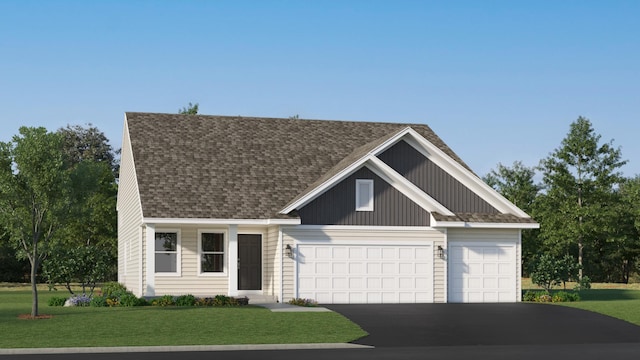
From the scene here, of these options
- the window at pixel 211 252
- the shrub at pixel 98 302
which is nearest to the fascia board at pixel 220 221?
the window at pixel 211 252

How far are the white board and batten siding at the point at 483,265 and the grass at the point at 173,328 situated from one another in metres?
8.51

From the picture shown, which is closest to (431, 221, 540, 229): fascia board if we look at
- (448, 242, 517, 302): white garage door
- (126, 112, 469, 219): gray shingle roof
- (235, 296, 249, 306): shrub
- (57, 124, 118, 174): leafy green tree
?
(448, 242, 517, 302): white garage door

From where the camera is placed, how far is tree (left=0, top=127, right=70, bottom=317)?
2642cm

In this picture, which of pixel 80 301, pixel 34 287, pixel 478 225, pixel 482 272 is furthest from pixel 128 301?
pixel 482 272

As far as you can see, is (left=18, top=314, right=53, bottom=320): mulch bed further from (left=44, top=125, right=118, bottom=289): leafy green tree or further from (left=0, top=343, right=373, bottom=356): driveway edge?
(left=0, top=343, right=373, bottom=356): driveway edge

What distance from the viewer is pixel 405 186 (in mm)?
34125

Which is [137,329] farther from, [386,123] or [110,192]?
[110,192]

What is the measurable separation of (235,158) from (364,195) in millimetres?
6074

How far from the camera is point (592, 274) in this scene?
7556 centimetres

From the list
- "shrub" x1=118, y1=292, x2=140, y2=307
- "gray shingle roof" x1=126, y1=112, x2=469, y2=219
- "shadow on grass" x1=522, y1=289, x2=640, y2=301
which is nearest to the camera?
"shrub" x1=118, y1=292, x2=140, y2=307

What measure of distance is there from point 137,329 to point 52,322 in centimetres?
325

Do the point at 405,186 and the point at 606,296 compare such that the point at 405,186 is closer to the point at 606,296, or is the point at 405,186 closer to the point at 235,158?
the point at 235,158

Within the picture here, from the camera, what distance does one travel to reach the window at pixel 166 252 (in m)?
33.8

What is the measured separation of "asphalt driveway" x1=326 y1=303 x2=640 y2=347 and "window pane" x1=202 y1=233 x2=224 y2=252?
551 cm
